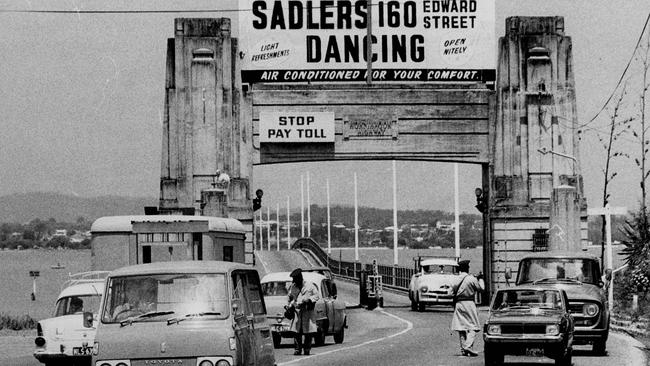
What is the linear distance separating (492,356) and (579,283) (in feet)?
14.3

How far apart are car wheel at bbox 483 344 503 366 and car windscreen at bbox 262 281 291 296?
8.69 m

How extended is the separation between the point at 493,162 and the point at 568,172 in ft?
10.2

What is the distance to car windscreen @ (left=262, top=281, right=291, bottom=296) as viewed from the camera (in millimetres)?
31391

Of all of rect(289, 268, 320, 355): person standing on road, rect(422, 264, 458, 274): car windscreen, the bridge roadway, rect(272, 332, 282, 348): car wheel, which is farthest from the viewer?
rect(422, 264, 458, 274): car windscreen

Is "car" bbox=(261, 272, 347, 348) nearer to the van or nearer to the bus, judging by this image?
the bus

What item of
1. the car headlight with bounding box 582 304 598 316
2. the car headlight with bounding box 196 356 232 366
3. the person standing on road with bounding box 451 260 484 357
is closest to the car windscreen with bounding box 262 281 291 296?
the person standing on road with bounding box 451 260 484 357

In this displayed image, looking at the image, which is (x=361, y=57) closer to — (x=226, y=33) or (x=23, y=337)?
(x=226, y=33)

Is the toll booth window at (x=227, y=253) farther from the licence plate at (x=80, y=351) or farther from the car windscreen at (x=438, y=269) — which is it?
the car windscreen at (x=438, y=269)

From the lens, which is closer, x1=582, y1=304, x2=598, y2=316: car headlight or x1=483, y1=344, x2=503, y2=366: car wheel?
x1=483, y1=344, x2=503, y2=366: car wheel

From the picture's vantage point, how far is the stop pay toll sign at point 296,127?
163 feet

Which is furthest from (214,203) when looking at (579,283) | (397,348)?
(579,283)

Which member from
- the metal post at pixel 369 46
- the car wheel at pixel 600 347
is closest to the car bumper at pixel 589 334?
the car wheel at pixel 600 347

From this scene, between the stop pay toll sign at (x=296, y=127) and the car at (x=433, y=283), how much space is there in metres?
6.75

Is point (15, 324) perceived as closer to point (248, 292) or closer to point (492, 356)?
point (492, 356)
